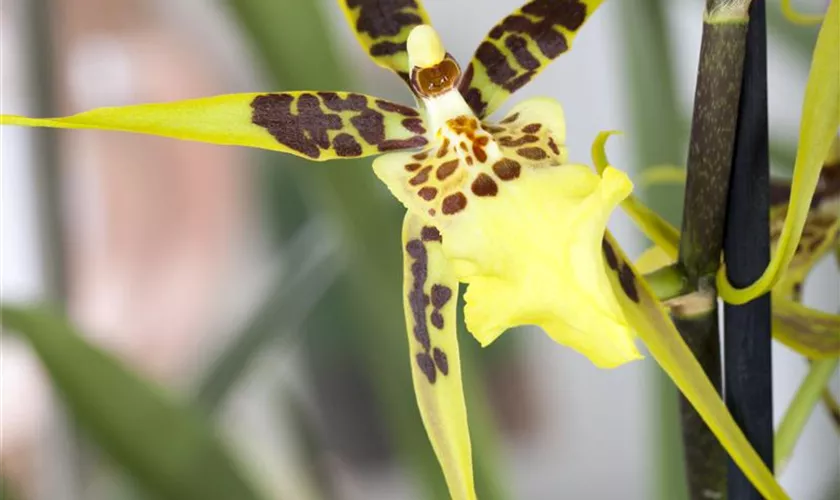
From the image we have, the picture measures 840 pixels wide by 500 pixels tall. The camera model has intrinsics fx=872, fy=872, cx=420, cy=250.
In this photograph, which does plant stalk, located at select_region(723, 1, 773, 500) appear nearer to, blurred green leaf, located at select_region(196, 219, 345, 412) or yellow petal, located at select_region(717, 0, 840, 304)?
yellow petal, located at select_region(717, 0, 840, 304)

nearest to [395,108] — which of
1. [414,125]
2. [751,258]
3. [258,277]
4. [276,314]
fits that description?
[414,125]

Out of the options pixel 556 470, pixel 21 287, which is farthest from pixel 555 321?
pixel 556 470

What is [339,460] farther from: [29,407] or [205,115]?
[205,115]

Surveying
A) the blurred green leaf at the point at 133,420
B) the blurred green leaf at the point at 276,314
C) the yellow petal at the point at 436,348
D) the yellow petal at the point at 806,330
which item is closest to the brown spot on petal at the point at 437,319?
the yellow petal at the point at 436,348

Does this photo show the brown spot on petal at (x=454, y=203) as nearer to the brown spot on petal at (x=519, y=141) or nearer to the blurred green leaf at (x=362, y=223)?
the brown spot on petal at (x=519, y=141)

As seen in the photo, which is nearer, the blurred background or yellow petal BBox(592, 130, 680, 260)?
yellow petal BBox(592, 130, 680, 260)

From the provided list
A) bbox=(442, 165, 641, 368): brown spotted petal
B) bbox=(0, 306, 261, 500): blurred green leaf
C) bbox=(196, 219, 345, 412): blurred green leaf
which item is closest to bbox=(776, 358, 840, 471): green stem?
bbox=(442, 165, 641, 368): brown spotted petal

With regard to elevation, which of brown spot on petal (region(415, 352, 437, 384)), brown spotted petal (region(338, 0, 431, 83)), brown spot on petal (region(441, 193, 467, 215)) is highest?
brown spotted petal (region(338, 0, 431, 83))

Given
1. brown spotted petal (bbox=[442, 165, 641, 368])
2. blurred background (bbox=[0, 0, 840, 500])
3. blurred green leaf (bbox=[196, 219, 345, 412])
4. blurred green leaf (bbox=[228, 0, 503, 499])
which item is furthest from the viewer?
blurred background (bbox=[0, 0, 840, 500])

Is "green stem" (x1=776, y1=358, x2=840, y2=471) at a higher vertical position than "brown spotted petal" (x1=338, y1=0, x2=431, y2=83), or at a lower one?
lower
